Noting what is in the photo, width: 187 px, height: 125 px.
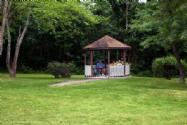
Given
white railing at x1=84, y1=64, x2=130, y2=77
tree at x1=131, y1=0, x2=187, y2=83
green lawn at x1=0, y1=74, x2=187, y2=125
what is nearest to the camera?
green lawn at x1=0, y1=74, x2=187, y2=125

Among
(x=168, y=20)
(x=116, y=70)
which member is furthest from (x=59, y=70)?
(x=168, y=20)

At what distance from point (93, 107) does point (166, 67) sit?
20705 mm

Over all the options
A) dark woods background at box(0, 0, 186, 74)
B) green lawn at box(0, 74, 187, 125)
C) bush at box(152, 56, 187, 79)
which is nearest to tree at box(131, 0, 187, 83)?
green lawn at box(0, 74, 187, 125)

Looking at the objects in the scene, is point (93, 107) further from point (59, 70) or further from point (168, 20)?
point (59, 70)

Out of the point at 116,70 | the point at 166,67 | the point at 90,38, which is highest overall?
the point at 90,38

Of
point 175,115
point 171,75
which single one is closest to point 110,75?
point 171,75

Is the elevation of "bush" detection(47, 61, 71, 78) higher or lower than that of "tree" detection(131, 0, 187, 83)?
lower

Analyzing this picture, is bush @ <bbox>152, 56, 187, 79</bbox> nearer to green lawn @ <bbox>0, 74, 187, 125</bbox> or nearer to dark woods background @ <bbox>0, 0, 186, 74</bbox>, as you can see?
dark woods background @ <bbox>0, 0, 186, 74</bbox>

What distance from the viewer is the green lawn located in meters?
14.1

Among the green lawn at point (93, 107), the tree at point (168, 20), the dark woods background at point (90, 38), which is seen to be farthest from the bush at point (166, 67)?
the green lawn at point (93, 107)

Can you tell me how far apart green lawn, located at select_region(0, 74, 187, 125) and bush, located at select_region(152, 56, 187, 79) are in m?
11.8

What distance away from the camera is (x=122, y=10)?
52.2 metres

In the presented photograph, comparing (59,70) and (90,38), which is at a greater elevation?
(90,38)

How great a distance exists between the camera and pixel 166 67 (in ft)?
123
